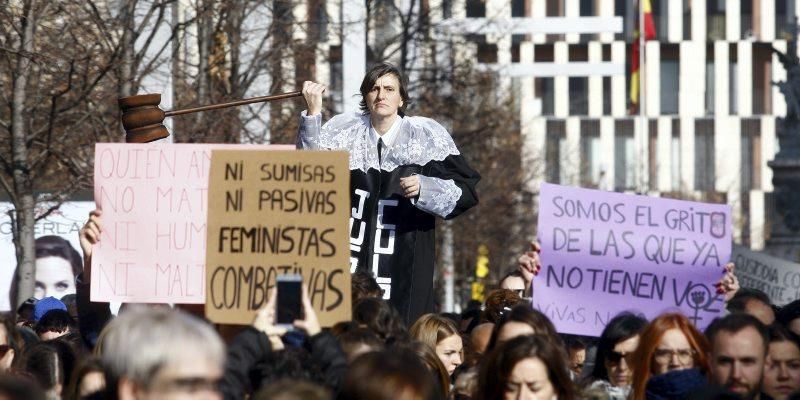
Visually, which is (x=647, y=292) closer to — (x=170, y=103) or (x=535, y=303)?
(x=535, y=303)

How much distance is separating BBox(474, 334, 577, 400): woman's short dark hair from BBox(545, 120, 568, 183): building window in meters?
48.5

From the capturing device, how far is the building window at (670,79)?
83875 mm

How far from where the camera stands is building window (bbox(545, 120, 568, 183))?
201 ft

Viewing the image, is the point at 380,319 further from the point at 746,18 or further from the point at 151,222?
the point at 746,18

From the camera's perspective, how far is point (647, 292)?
919 cm

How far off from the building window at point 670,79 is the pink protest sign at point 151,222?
252ft

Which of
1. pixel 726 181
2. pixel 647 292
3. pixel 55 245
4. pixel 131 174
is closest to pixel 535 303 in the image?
pixel 647 292

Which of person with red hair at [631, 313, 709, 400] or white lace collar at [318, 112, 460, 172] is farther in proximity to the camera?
white lace collar at [318, 112, 460, 172]

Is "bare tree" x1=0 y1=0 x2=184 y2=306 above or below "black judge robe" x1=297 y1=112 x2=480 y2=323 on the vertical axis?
above

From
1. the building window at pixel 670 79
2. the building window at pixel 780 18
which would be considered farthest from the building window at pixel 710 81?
the building window at pixel 780 18

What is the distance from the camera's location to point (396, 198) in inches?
366

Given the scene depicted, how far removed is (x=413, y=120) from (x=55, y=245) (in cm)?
776

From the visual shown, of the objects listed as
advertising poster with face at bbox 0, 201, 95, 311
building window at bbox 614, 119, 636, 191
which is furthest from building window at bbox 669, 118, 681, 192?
advertising poster with face at bbox 0, 201, 95, 311

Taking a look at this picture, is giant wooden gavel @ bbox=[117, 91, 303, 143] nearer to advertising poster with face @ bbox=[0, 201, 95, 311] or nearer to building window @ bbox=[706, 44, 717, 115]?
advertising poster with face @ bbox=[0, 201, 95, 311]
